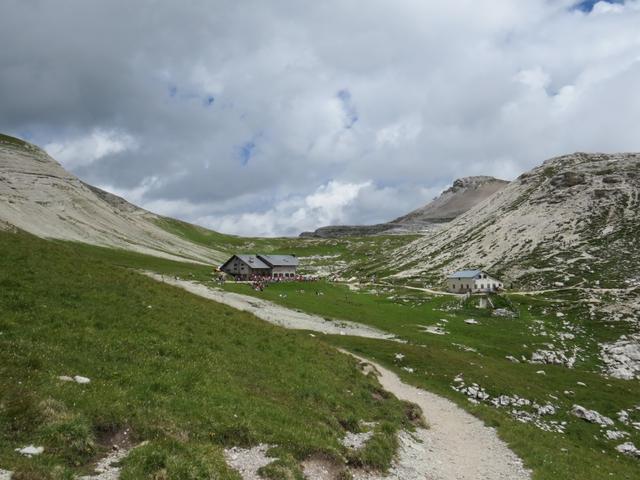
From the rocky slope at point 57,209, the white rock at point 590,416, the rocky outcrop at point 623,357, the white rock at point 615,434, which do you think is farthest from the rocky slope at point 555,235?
the rocky slope at point 57,209

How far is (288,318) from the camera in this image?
65.6m

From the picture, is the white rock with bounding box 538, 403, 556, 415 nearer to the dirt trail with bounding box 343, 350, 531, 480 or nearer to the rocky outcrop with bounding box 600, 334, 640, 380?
the dirt trail with bounding box 343, 350, 531, 480

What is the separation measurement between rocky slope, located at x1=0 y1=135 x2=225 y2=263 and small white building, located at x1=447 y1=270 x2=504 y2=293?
96.3 meters

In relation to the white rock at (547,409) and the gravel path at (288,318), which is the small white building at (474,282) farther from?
the white rock at (547,409)

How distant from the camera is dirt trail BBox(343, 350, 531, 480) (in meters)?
19.8

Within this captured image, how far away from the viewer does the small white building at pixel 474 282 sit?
11850 cm

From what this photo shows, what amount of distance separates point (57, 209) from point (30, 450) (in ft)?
568

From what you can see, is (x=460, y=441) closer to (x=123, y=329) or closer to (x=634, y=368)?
(x=123, y=329)

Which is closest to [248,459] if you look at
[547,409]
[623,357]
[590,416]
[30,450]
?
[30,450]

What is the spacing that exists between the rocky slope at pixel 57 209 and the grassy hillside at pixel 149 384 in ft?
390

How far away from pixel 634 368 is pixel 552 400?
2701 cm

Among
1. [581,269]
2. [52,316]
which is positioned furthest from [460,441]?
[581,269]

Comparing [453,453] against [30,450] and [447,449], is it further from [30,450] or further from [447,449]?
[30,450]

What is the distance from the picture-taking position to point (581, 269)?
379 ft
